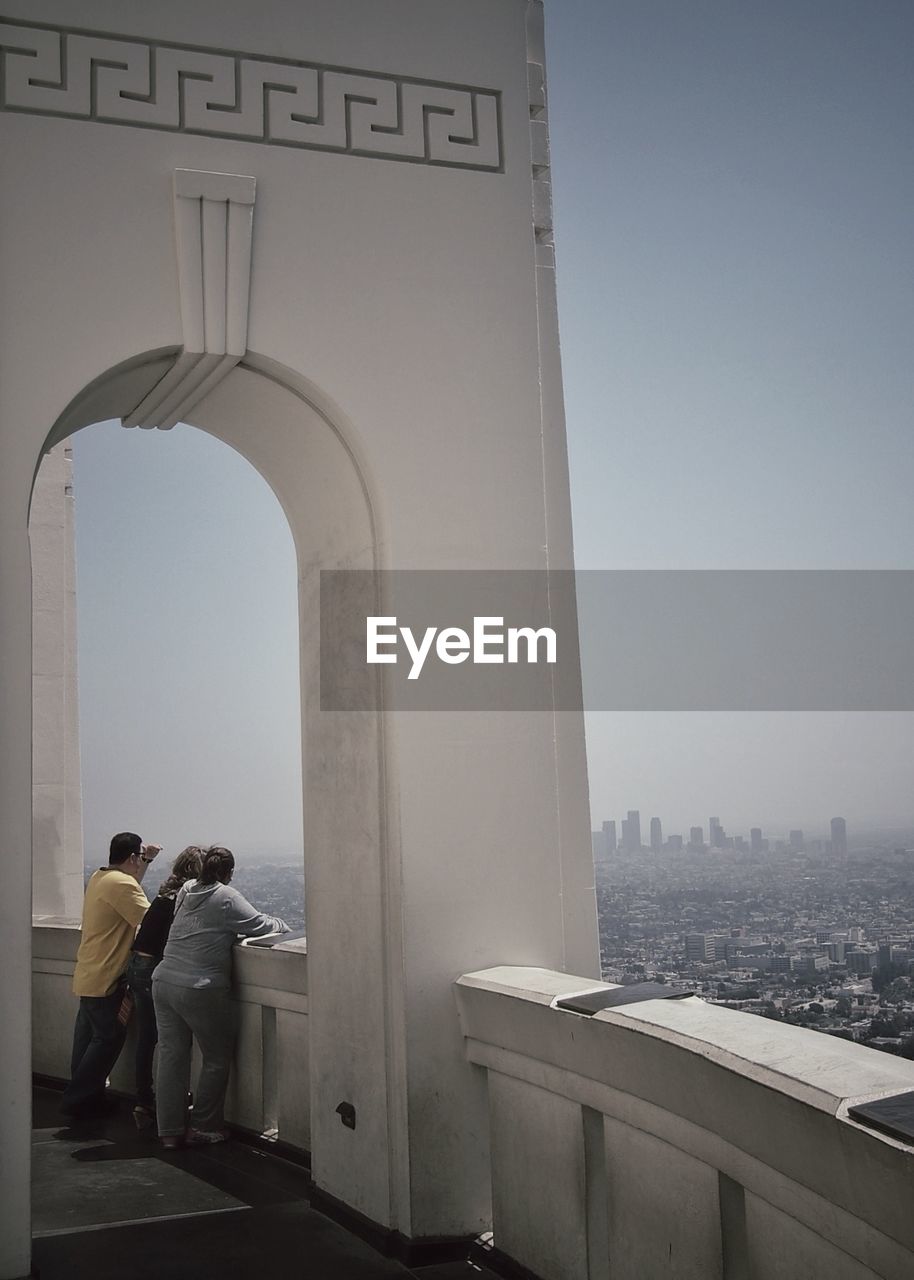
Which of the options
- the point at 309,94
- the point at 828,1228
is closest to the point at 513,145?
the point at 309,94

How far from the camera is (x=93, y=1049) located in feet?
23.5

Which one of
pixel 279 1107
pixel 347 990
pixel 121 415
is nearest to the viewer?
pixel 347 990

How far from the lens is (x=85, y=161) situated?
5.01 meters

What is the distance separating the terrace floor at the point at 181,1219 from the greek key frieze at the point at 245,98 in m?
4.43

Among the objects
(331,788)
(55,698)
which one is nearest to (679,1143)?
(331,788)

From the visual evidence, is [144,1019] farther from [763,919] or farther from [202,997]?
[763,919]

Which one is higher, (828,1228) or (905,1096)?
(905,1096)

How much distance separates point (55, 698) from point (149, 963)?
311 cm

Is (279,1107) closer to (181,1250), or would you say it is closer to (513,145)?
(181,1250)

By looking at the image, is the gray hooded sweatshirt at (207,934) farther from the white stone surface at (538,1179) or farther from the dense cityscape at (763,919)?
the white stone surface at (538,1179)

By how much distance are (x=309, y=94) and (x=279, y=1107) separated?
473 centimetres

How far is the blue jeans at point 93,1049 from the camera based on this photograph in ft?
23.3

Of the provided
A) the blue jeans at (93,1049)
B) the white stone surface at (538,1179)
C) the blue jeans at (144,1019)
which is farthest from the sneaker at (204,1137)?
the white stone surface at (538,1179)

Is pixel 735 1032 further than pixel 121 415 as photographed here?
No
